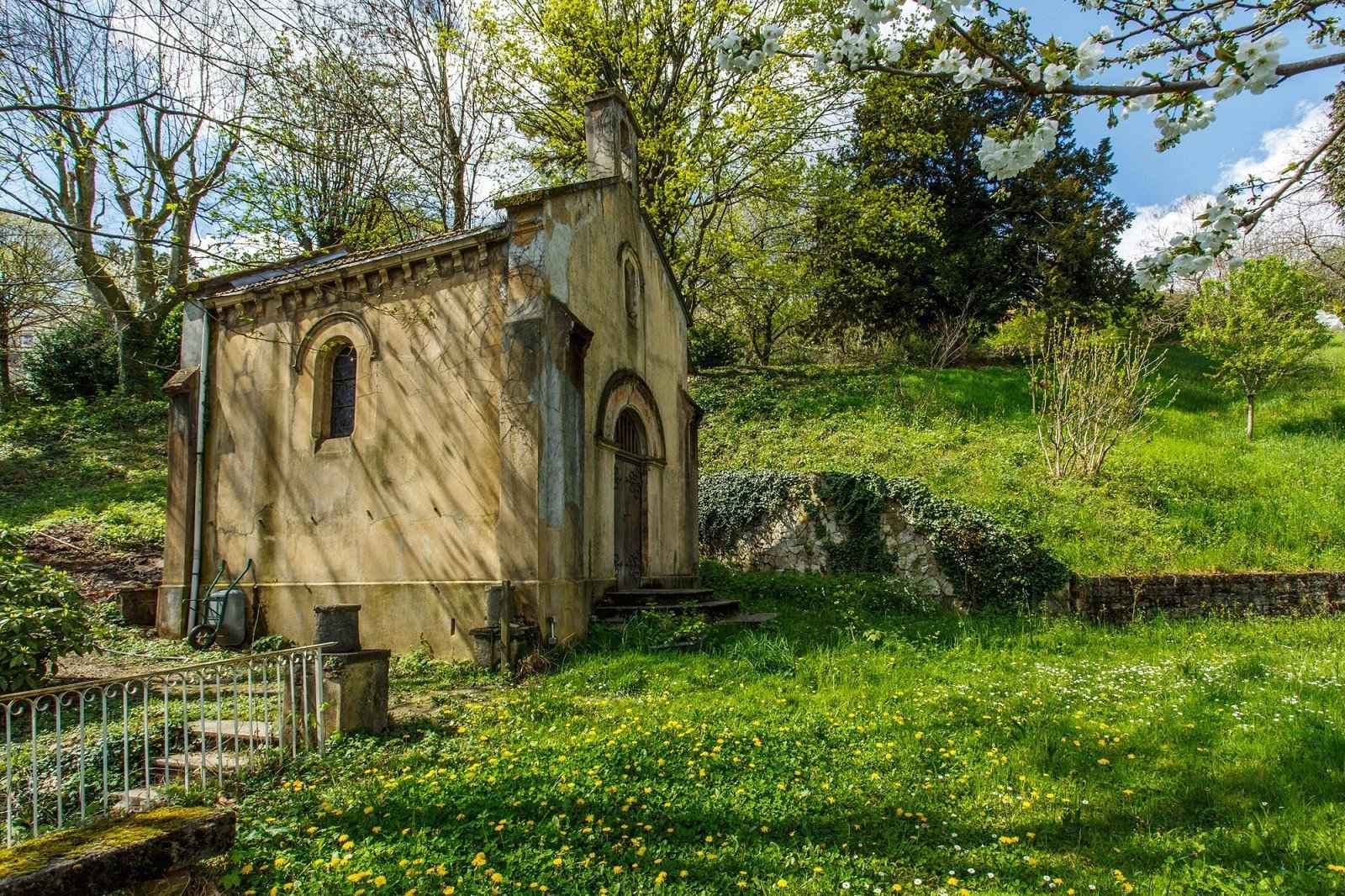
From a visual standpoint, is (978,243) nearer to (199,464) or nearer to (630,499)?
(630,499)

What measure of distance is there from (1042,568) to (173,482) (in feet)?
48.3

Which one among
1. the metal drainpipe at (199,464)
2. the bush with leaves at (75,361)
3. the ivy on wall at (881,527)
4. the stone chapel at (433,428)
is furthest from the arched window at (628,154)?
the bush with leaves at (75,361)

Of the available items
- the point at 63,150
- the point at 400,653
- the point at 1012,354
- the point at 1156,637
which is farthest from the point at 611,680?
the point at 1012,354

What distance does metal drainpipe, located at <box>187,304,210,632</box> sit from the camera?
448 inches

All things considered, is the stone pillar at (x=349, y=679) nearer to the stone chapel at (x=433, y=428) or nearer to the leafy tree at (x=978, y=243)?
the stone chapel at (x=433, y=428)

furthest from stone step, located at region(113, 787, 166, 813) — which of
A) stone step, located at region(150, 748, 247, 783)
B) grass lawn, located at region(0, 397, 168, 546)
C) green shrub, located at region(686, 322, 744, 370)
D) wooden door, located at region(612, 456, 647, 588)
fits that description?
green shrub, located at region(686, 322, 744, 370)

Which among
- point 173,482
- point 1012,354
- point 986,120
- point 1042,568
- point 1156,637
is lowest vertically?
point 1156,637

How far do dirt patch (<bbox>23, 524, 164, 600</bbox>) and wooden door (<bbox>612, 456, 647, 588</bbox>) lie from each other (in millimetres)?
8965

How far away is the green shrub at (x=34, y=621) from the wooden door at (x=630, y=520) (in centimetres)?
681

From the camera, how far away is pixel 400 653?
32.1 ft

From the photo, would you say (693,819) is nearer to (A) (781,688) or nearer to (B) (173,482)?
(A) (781,688)

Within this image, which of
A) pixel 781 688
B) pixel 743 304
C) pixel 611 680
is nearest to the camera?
pixel 781 688

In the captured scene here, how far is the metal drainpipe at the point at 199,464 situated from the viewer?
11.4 meters

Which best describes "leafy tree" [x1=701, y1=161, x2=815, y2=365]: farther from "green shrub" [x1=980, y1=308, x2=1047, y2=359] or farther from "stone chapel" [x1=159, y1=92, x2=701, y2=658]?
"stone chapel" [x1=159, y1=92, x2=701, y2=658]
